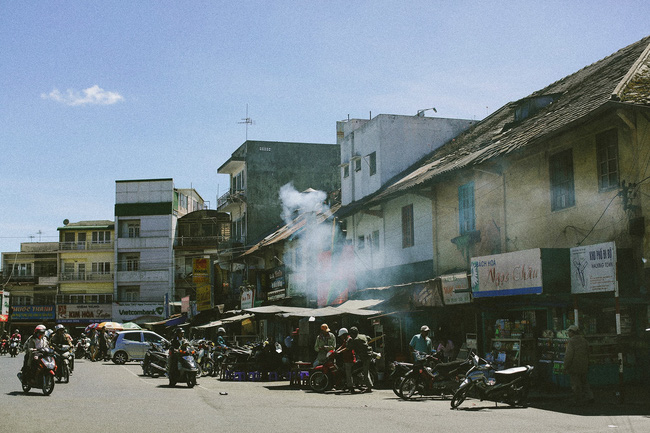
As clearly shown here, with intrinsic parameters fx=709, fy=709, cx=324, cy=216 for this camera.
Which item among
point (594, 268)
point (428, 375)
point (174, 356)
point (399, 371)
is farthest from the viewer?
point (174, 356)

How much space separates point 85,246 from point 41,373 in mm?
60180

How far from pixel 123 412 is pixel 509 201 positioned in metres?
12.0

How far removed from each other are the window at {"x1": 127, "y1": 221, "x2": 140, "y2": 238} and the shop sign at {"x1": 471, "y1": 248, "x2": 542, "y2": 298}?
188 ft

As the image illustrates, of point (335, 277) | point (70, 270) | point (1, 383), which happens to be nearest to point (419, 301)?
point (335, 277)


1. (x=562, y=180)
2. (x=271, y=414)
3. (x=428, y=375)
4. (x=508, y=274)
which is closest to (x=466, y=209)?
(x=562, y=180)

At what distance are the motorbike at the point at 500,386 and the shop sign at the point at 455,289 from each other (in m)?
5.55

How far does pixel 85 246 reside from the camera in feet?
240

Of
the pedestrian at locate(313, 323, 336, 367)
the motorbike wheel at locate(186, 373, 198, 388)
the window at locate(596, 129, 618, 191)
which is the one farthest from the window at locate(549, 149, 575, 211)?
the motorbike wheel at locate(186, 373, 198, 388)

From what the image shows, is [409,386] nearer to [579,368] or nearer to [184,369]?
[579,368]

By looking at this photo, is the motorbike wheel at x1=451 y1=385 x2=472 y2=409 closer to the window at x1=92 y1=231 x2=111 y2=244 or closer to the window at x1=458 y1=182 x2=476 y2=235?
the window at x1=458 y1=182 x2=476 y2=235

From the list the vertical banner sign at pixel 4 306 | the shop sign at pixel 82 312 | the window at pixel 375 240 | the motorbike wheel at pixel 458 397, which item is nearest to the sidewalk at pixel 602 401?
the motorbike wheel at pixel 458 397

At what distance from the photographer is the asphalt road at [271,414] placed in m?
10.3

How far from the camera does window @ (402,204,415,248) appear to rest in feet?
85.5

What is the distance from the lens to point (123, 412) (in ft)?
40.8
